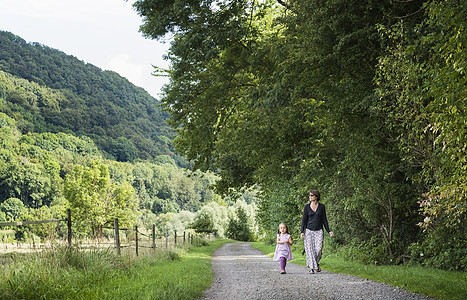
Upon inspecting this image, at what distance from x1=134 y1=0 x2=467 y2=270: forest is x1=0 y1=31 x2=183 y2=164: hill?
118 m

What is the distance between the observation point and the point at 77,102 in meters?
154

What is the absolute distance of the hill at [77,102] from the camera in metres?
130

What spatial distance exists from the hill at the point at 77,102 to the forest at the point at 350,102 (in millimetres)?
117696

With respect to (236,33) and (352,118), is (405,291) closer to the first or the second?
(352,118)

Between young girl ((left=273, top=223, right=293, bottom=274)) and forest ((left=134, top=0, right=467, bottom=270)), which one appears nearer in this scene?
forest ((left=134, top=0, right=467, bottom=270))

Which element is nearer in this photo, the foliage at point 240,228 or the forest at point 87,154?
the forest at point 87,154

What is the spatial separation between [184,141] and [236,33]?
7.70 meters

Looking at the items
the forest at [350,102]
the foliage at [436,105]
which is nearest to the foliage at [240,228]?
the forest at [350,102]

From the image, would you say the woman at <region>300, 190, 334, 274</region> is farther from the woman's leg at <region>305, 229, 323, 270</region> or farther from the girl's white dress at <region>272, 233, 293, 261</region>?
the girl's white dress at <region>272, 233, 293, 261</region>

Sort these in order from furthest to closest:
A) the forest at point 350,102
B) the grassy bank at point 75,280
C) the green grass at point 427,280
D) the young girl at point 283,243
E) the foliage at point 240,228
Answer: the foliage at point 240,228, the young girl at point 283,243, the forest at point 350,102, the green grass at point 427,280, the grassy bank at point 75,280

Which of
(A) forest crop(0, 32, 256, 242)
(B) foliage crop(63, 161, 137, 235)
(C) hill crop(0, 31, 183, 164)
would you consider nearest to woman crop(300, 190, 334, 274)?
(A) forest crop(0, 32, 256, 242)

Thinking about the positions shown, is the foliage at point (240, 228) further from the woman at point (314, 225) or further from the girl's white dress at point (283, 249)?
the woman at point (314, 225)

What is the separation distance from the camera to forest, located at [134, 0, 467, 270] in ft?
28.1

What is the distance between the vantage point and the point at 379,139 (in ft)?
40.7
